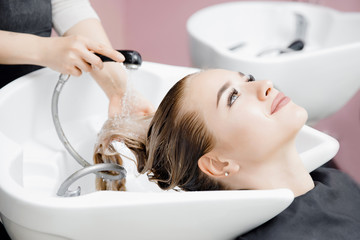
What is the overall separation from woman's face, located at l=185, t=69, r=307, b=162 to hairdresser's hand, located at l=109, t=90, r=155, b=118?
236mm

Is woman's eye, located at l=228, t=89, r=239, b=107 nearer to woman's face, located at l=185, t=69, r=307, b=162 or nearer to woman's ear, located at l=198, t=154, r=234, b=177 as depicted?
woman's face, located at l=185, t=69, r=307, b=162

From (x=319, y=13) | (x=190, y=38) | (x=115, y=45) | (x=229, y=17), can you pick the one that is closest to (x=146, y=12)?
(x=115, y=45)

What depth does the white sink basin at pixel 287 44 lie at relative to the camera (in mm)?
1478

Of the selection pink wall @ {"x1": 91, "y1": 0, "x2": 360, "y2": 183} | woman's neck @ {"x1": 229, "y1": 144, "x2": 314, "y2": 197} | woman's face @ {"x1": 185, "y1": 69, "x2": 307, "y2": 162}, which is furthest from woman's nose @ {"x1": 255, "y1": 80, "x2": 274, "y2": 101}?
pink wall @ {"x1": 91, "y1": 0, "x2": 360, "y2": 183}

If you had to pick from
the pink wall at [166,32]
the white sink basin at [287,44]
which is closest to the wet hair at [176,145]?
the white sink basin at [287,44]

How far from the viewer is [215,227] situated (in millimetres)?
841

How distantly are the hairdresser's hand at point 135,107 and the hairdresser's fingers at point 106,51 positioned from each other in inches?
7.6

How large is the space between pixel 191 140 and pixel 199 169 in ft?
0.23

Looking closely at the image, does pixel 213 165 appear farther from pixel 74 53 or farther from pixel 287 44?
pixel 287 44

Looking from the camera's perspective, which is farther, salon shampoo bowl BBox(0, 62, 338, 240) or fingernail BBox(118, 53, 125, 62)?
fingernail BBox(118, 53, 125, 62)

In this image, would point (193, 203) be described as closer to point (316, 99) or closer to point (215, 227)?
point (215, 227)

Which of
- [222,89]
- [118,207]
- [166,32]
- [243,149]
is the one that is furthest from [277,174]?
[166,32]

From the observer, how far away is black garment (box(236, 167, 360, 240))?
0.88 meters

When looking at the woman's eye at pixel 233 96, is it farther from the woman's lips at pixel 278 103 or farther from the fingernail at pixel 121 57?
the fingernail at pixel 121 57
